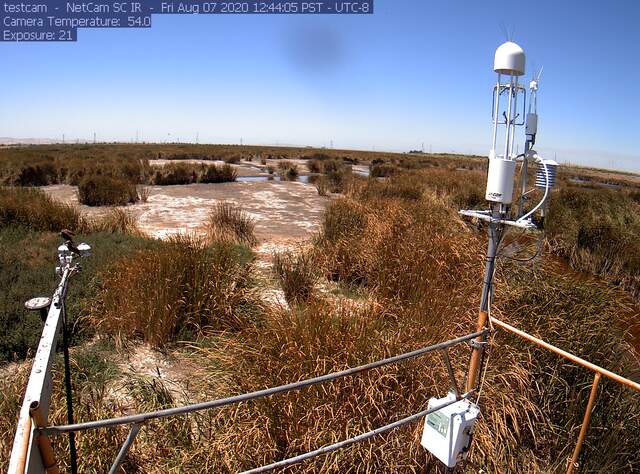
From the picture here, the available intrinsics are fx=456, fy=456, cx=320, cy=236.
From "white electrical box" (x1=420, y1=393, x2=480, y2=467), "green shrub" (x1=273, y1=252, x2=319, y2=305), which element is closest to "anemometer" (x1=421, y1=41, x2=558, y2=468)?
"white electrical box" (x1=420, y1=393, x2=480, y2=467)

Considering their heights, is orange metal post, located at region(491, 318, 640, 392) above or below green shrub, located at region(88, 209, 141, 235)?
above

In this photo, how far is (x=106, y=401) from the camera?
12.6 ft

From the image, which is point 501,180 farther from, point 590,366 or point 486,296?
point 590,366

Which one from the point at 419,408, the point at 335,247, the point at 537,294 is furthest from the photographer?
the point at 335,247

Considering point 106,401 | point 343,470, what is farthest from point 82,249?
point 343,470

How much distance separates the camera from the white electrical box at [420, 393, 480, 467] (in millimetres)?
2645

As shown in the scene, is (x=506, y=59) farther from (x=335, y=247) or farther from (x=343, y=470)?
(x=335, y=247)

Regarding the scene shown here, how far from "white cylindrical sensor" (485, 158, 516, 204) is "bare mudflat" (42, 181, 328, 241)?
7.78 metres

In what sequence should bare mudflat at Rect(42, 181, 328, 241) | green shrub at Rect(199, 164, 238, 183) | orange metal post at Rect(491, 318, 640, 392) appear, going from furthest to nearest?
green shrub at Rect(199, 164, 238, 183), bare mudflat at Rect(42, 181, 328, 241), orange metal post at Rect(491, 318, 640, 392)

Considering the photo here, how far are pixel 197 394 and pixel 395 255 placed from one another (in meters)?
3.58

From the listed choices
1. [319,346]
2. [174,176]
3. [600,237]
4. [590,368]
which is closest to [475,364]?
[590,368]

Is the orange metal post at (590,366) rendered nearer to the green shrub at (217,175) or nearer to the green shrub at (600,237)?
the green shrub at (600,237)

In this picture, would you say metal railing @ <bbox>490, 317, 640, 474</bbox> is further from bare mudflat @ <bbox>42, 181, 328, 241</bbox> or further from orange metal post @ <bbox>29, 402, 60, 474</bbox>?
bare mudflat @ <bbox>42, 181, 328, 241</bbox>

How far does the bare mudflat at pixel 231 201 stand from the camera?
11188 mm
